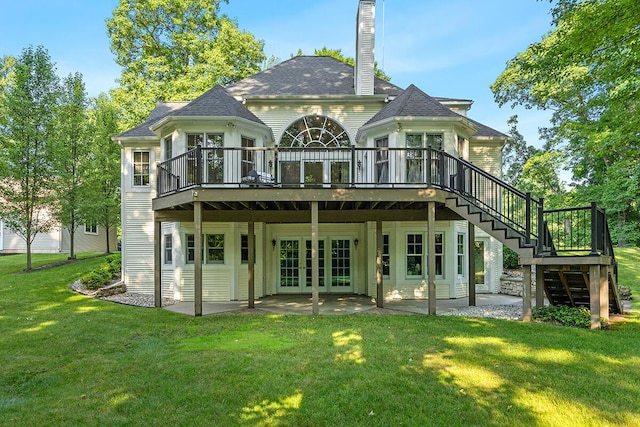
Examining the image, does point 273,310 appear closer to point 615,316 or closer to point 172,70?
point 615,316

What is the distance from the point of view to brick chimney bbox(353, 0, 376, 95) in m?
13.4

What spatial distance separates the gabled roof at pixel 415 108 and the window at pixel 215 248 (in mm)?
6169

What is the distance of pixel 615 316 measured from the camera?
8.64 m

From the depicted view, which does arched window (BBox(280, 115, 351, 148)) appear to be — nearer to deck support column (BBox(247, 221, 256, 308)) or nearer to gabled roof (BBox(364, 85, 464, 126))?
gabled roof (BBox(364, 85, 464, 126))

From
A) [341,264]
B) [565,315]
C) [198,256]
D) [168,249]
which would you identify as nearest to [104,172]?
[168,249]

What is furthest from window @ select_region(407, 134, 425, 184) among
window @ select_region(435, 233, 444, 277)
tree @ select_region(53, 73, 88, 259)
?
tree @ select_region(53, 73, 88, 259)

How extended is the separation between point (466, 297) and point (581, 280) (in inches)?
185

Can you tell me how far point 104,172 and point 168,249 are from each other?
34.7 feet

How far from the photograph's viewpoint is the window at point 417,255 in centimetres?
1252

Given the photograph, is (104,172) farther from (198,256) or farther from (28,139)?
(198,256)

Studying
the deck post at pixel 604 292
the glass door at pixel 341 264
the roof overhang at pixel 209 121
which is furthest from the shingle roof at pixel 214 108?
the deck post at pixel 604 292

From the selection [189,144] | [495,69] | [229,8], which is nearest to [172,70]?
[229,8]

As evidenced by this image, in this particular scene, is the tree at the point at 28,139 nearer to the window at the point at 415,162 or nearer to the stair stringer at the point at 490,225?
the window at the point at 415,162

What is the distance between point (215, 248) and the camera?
12203mm
